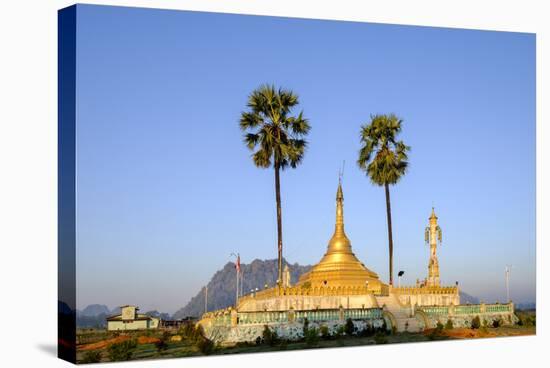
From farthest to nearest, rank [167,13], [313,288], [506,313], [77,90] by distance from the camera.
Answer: [506,313] < [313,288] < [167,13] < [77,90]

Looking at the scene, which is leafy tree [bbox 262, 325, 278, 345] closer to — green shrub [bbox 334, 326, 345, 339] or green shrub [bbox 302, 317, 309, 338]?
green shrub [bbox 302, 317, 309, 338]

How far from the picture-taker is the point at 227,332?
128ft

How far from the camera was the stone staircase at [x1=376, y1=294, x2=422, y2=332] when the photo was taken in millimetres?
42969

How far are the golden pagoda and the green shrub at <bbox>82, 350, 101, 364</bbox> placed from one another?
14.7 meters

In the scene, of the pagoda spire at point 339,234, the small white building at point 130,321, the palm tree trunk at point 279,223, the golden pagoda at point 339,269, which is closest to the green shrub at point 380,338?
the palm tree trunk at point 279,223

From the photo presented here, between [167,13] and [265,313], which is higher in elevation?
[167,13]

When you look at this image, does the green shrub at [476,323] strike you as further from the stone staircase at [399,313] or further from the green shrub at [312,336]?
the green shrub at [312,336]

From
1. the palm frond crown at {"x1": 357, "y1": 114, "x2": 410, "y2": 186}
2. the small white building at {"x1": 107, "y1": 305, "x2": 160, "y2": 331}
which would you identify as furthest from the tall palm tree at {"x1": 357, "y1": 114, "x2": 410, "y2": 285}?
the small white building at {"x1": 107, "y1": 305, "x2": 160, "y2": 331}

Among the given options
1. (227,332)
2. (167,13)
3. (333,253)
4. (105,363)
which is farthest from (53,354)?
(333,253)

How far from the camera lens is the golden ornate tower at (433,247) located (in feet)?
149

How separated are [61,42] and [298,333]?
1288 centimetres

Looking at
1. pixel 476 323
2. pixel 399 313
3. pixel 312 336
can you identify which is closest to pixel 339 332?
pixel 312 336

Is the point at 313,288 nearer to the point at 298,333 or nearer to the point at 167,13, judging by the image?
the point at 298,333

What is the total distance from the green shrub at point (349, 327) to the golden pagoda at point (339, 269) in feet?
21.9
